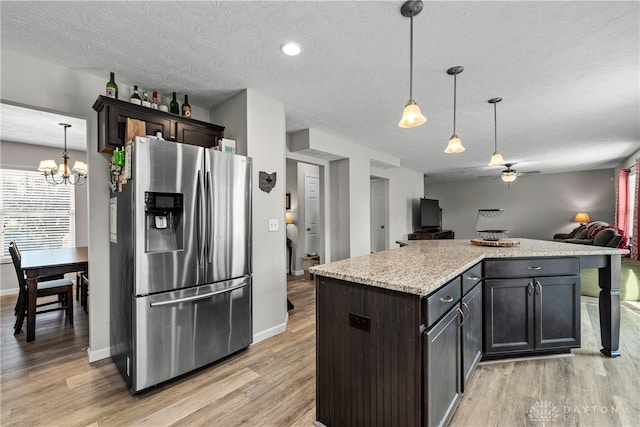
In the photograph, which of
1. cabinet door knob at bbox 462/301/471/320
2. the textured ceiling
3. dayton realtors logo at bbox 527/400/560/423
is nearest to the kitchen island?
cabinet door knob at bbox 462/301/471/320

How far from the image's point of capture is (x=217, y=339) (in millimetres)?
2268

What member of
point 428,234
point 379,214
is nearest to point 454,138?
point 379,214

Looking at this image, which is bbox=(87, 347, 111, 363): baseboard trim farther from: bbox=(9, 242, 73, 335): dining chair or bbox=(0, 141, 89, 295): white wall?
bbox=(0, 141, 89, 295): white wall

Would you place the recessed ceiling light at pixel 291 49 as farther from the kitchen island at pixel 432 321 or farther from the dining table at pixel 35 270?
the dining table at pixel 35 270

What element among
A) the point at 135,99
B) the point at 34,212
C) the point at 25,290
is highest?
the point at 135,99

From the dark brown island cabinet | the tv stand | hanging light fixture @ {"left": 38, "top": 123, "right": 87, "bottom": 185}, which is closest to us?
the dark brown island cabinet

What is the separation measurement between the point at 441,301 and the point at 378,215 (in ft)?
18.8

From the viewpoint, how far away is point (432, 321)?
1.31m

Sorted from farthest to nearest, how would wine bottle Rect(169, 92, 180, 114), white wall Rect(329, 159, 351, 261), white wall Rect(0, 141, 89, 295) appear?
white wall Rect(329, 159, 351, 261) < white wall Rect(0, 141, 89, 295) < wine bottle Rect(169, 92, 180, 114)

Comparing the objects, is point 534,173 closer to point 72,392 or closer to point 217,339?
point 217,339

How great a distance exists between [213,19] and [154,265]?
1.69 metres

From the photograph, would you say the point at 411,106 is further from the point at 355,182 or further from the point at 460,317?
the point at 355,182

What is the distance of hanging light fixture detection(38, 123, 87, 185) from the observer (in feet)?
13.1

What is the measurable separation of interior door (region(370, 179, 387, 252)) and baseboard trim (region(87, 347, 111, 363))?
550cm
